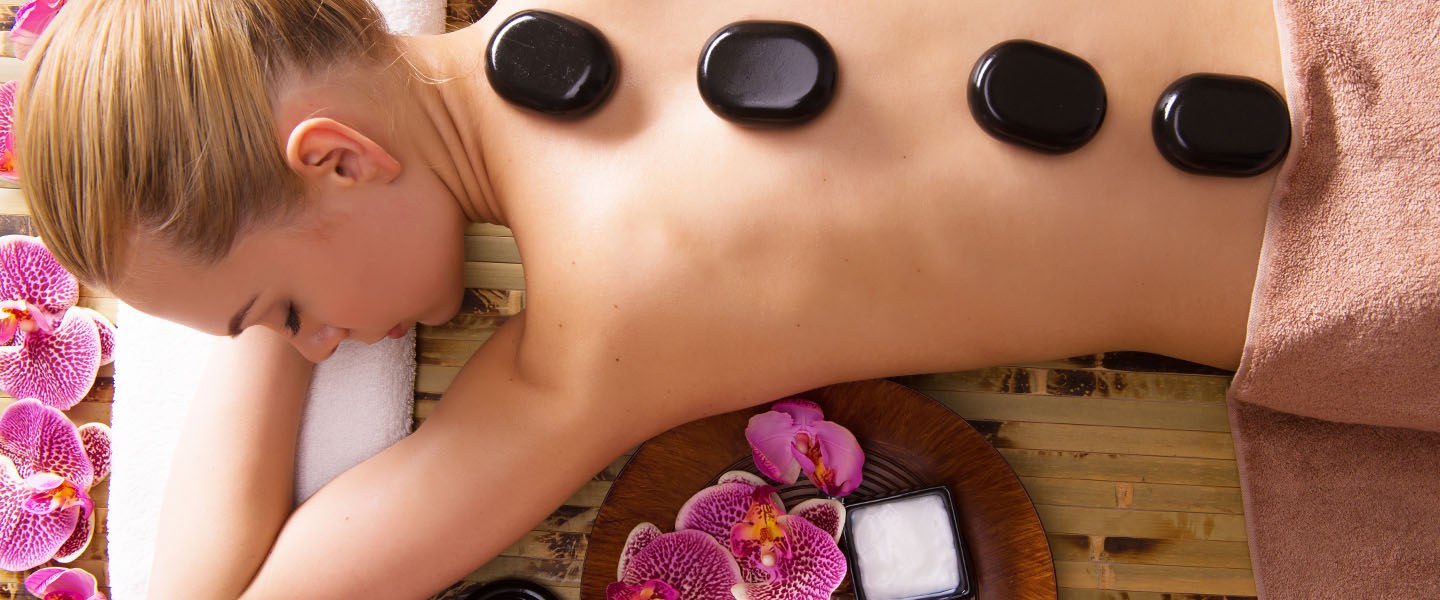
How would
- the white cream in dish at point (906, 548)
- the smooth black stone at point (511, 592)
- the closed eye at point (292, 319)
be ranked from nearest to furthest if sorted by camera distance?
the closed eye at point (292, 319) < the white cream in dish at point (906, 548) < the smooth black stone at point (511, 592)

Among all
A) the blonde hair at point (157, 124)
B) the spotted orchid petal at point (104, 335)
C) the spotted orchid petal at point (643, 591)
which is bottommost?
the spotted orchid petal at point (104, 335)

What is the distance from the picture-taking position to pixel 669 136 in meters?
0.79

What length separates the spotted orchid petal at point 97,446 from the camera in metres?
1.15

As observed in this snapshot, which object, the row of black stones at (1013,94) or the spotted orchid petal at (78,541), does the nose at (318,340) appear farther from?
the spotted orchid petal at (78,541)

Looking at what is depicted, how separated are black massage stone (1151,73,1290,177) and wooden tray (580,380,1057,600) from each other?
15.3 inches

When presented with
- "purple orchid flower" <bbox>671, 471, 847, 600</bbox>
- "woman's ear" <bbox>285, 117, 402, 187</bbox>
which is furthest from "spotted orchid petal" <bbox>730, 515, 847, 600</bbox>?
"woman's ear" <bbox>285, 117, 402, 187</bbox>

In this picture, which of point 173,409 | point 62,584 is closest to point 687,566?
point 173,409

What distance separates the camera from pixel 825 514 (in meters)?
1.00

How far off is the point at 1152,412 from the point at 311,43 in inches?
41.8

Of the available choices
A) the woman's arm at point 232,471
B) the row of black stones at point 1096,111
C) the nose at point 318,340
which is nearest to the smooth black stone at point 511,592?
the woman's arm at point 232,471

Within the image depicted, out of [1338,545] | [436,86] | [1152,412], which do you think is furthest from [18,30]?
[1338,545]

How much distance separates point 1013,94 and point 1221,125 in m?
0.19

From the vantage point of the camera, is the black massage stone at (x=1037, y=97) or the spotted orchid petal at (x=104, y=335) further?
the spotted orchid petal at (x=104, y=335)

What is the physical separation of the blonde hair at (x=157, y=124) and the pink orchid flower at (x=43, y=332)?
49 centimetres
